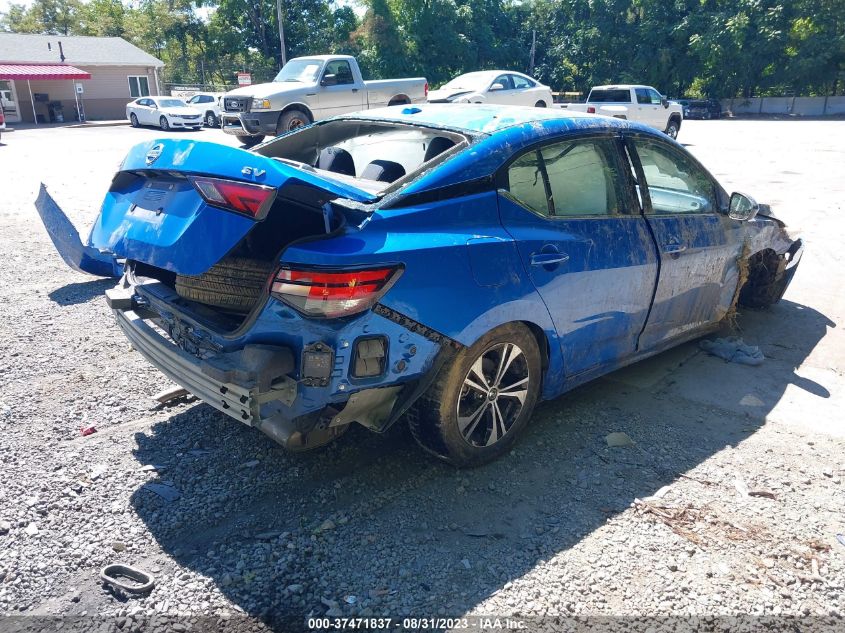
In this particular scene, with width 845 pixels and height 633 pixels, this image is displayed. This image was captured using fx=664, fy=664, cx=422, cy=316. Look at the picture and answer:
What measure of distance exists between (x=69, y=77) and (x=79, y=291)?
37890mm

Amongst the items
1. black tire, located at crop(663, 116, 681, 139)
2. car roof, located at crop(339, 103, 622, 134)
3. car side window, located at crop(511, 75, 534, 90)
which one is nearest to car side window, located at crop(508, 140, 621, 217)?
car roof, located at crop(339, 103, 622, 134)

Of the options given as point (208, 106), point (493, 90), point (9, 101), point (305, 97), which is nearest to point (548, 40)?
point (208, 106)

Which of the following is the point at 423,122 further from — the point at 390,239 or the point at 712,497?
the point at 712,497

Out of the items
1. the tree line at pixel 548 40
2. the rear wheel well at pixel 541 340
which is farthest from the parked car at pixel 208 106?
the rear wheel well at pixel 541 340

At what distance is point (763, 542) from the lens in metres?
3.04

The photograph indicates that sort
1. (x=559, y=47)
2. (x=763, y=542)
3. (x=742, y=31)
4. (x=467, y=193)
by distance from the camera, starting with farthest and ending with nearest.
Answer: (x=559, y=47) → (x=742, y=31) → (x=467, y=193) → (x=763, y=542)

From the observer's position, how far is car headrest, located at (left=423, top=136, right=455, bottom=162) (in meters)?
3.52

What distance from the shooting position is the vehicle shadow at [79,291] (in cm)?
609

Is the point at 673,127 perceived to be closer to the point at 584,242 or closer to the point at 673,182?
the point at 673,182

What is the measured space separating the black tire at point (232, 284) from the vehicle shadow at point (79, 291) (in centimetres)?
323

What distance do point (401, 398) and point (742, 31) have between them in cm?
4538

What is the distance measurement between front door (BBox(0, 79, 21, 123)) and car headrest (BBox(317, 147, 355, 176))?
40864 mm

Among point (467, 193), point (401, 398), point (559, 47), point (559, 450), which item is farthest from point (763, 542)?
point (559, 47)

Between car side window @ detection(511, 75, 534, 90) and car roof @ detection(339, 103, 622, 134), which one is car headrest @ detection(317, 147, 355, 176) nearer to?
car roof @ detection(339, 103, 622, 134)
